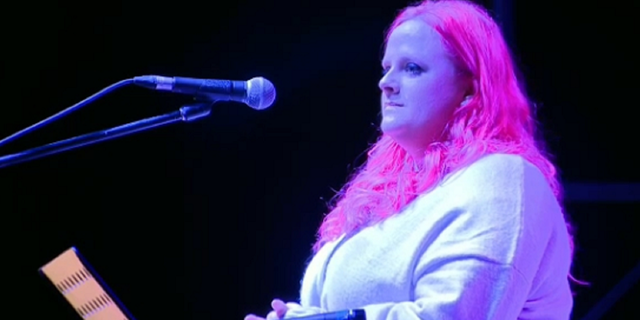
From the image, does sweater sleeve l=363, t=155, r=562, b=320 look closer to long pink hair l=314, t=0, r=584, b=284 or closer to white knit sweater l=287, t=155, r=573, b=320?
white knit sweater l=287, t=155, r=573, b=320

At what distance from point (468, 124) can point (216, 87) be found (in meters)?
0.54

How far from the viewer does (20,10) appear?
8.55 feet

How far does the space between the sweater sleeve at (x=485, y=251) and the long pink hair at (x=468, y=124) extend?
0.41 ft

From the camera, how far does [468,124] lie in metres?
1.53

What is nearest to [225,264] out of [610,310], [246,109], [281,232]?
[281,232]

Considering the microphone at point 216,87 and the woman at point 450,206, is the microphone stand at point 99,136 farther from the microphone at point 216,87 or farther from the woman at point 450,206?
the woman at point 450,206

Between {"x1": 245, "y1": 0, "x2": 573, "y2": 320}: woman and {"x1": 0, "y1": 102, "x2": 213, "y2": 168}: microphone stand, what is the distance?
1.36 ft

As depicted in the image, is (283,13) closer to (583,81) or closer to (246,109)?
(246,109)

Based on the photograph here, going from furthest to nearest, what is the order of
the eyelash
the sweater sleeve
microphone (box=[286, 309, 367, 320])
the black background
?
the black background < the eyelash < the sweater sleeve < microphone (box=[286, 309, 367, 320])

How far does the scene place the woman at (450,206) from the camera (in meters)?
1.26

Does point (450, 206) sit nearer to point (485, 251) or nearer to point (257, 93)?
point (485, 251)

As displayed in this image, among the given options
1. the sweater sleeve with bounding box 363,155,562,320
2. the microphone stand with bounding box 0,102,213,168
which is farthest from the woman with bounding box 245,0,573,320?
the microphone stand with bounding box 0,102,213,168

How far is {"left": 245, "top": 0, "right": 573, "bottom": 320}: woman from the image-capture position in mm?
1258

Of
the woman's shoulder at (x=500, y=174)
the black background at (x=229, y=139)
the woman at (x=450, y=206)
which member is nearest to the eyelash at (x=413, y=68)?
the woman at (x=450, y=206)
